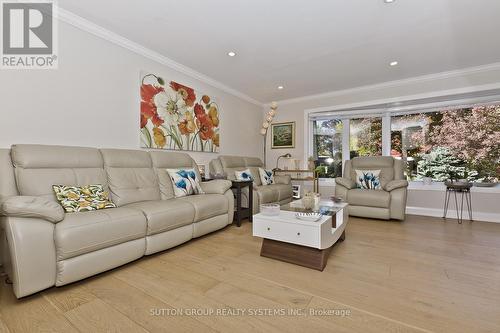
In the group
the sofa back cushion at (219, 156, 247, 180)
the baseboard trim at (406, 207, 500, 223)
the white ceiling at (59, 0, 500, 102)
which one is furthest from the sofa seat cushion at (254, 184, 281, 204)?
the baseboard trim at (406, 207, 500, 223)

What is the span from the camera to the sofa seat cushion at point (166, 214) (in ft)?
6.72

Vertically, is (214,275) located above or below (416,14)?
below

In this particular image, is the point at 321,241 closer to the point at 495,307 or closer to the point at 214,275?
the point at 214,275

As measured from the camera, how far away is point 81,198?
6.49 ft

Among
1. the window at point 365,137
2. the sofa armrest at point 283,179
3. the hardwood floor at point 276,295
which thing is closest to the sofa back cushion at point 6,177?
the hardwood floor at point 276,295

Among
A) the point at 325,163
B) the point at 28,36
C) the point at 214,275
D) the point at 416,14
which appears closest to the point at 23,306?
the point at 214,275

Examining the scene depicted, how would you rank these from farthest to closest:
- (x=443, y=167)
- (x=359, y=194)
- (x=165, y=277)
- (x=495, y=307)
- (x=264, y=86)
Answer: (x=264, y=86), (x=443, y=167), (x=359, y=194), (x=165, y=277), (x=495, y=307)

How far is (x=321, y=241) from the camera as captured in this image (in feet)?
6.07

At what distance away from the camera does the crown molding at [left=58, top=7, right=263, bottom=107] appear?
231cm

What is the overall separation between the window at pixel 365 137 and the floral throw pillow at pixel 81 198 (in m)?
4.49

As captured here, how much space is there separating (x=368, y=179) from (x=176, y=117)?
10.8ft

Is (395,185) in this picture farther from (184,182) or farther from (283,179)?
(184,182)

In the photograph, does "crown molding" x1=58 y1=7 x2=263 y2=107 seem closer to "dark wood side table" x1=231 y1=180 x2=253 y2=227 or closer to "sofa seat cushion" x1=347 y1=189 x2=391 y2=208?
"dark wood side table" x1=231 y1=180 x2=253 y2=227

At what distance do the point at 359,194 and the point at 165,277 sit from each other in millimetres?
3155
